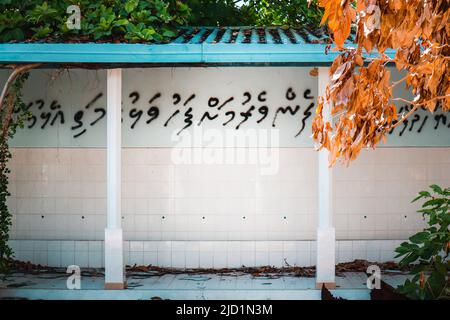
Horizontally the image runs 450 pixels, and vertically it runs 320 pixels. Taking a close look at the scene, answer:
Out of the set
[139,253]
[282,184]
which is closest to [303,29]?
[282,184]

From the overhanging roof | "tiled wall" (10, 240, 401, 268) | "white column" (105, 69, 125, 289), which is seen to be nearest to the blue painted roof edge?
the overhanging roof

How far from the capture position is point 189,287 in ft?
27.3

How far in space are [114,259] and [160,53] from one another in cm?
262

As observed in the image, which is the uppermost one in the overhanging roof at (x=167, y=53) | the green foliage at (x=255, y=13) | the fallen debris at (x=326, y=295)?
the green foliage at (x=255, y=13)

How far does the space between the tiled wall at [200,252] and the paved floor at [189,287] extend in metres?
0.38

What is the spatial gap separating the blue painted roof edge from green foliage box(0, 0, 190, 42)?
27cm

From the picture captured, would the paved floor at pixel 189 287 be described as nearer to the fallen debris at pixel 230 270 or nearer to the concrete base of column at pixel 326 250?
the fallen debris at pixel 230 270

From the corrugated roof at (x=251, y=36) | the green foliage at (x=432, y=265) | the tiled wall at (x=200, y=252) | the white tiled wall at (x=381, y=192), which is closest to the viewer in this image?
the green foliage at (x=432, y=265)

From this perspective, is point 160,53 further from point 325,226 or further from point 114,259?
point 325,226

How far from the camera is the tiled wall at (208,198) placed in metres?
9.46

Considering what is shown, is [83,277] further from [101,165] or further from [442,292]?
[442,292]

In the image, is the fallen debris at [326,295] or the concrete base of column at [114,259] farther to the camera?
the concrete base of column at [114,259]

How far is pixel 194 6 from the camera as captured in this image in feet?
33.9

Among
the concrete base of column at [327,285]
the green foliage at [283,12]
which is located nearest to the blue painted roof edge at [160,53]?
the concrete base of column at [327,285]
